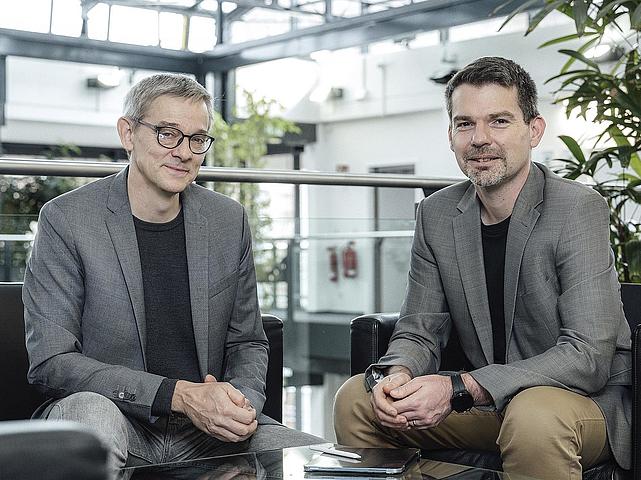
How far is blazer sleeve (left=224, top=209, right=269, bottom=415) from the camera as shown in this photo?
226 centimetres

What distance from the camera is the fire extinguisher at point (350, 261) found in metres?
4.82

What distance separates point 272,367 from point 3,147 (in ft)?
30.9

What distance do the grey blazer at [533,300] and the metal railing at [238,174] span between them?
2.77ft

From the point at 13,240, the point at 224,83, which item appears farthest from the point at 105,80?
the point at 13,240

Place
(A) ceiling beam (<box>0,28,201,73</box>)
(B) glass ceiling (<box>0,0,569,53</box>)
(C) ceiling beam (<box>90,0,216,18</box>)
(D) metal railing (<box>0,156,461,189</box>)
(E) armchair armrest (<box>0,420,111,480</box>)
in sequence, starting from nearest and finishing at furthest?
(E) armchair armrest (<box>0,420,111,480</box>)
(D) metal railing (<box>0,156,461,189</box>)
(A) ceiling beam (<box>0,28,201,73</box>)
(B) glass ceiling (<box>0,0,569,53</box>)
(C) ceiling beam (<box>90,0,216,18</box>)

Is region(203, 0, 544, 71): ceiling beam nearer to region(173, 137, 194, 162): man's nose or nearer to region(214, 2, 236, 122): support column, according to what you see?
region(214, 2, 236, 122): support column

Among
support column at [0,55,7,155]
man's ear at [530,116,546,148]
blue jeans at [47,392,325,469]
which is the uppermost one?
support column at [0,55,7,155]

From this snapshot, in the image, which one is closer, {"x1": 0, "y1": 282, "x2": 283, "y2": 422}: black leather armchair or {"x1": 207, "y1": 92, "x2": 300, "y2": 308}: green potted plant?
{"x1": 0, "y1": 282, "x2": 283, "y2": 422}: black leather armchair

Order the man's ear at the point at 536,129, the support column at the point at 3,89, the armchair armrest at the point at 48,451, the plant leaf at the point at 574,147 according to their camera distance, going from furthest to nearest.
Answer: the support column at the point at 3,89 < the plant leaf at the point at 574,147 < the man's ear at the point at 536,129 < the armchair armrest at the point at 48,451

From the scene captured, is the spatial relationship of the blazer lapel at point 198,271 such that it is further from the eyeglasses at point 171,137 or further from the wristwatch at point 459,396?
the wristwatch at point 459,396

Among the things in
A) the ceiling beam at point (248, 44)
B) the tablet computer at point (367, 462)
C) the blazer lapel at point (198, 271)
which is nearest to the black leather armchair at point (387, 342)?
the tablet computer at point (367, 462)

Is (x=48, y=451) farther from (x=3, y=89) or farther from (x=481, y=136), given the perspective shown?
(x=3, y=89)

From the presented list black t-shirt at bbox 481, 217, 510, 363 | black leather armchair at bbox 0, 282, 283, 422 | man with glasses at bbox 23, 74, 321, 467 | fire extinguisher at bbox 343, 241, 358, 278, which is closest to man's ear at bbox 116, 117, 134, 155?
man with glasses at bbox 23, 74, 321, 467

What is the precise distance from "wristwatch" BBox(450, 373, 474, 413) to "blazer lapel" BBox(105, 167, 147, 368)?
68 cm
